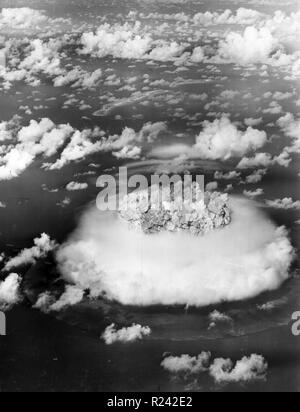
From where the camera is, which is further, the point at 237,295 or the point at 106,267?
the point at 106,267

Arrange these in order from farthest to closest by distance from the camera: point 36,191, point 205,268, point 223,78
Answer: point 223,78 < point 36,191 < point 205,268

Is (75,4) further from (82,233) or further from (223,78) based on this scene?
(223,78)

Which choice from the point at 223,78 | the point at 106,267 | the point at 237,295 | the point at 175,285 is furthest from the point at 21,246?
the point at 223,78

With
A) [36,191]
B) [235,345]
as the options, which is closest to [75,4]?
[36,191]

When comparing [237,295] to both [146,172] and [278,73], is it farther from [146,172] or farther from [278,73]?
[278,73]

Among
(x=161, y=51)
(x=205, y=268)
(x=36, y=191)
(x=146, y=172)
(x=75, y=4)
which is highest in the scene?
(x=161, y=51)

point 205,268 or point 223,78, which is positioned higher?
point 223,78

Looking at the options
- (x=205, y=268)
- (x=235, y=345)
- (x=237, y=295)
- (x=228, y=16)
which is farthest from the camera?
(x=228, y=16)
